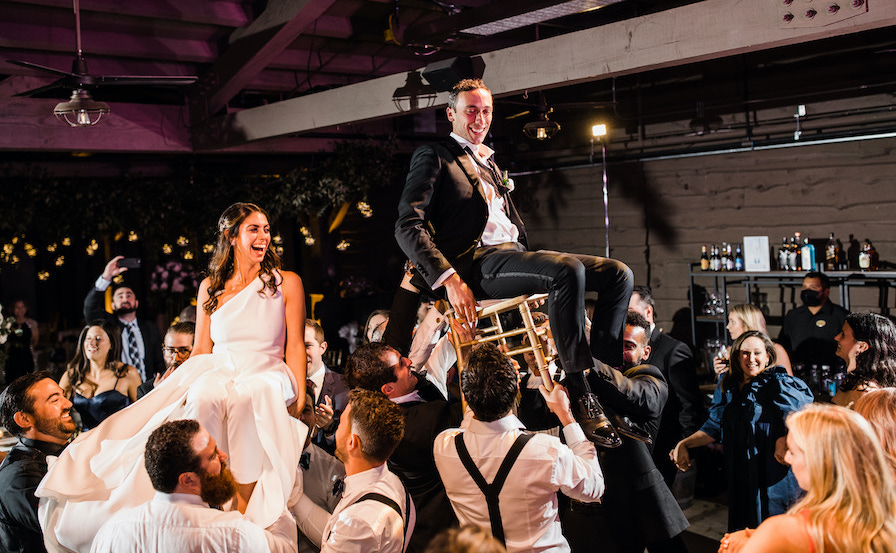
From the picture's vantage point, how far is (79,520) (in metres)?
2.74

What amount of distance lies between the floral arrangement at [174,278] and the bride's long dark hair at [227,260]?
5.89m

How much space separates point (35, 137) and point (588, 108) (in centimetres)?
583

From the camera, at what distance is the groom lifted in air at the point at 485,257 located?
2.67m

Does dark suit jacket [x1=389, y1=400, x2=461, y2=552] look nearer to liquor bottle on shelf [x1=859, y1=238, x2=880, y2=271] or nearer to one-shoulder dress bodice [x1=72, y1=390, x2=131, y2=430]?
one-shoulder dress bodice [x1=72, y1=390, x2=131, y2=430]

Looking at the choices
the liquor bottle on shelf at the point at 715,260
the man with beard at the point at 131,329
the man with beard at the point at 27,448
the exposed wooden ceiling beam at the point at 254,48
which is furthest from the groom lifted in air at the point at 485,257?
the liquor bottle on shelf at the point at 715,260

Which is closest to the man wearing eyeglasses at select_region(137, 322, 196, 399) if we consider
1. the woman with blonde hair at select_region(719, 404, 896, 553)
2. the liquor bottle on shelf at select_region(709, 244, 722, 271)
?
the woman with blonde hair at select_region(719, 404, 896, 553)

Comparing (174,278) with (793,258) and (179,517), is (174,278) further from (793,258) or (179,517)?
(179,517)

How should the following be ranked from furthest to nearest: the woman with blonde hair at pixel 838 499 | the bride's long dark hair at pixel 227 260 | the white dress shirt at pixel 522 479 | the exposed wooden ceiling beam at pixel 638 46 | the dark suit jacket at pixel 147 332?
the dark suit jacket at pixel 147 332 < the exposed wooden ceiling beam at pixel 638 46 < the bride's long dark hair at pixel 227 260 < the white dress shirt at pixel 522 479 < the woman with blonde hair at pixel 838 499

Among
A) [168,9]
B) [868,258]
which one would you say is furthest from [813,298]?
[168,9]

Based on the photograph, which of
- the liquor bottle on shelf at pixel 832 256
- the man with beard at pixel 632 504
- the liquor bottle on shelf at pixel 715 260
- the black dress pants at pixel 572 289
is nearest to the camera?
the black dress pants at pixel 572 289

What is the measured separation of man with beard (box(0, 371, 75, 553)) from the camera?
2898mm

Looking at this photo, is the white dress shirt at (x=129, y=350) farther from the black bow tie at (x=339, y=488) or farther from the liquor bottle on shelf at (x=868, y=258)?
the liquor bottle on shelf at (x=868, y=258)

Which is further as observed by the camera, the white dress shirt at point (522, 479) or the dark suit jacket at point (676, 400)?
the dark suit jacket at point (676, 400)

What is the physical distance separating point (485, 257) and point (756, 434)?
189cm
